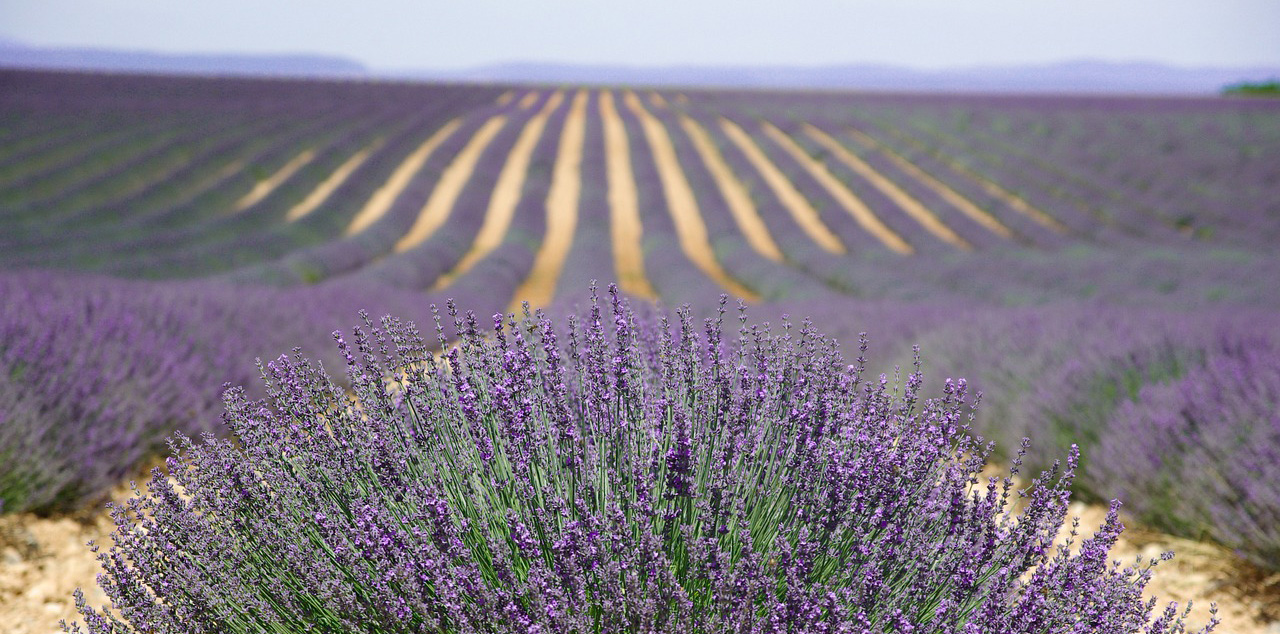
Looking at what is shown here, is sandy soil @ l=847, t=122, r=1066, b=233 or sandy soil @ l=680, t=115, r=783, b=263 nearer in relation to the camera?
sandy soil @ l=680, t=115, r=783, b=263

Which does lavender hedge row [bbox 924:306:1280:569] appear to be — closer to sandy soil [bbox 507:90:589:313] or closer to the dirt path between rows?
sandy soil [bbox 507:90:589:313]

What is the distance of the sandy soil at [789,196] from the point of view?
18.7 meters

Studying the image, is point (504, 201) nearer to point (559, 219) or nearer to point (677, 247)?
point (559, 219)

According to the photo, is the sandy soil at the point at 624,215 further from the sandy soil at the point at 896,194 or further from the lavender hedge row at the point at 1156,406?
the sandy soil at the point at 896,194

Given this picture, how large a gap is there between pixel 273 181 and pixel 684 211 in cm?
1131

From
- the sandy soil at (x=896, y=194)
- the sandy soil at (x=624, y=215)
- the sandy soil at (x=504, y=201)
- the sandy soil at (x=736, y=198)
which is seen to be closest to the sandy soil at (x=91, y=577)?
the sandy soil at (x=624, y=215)

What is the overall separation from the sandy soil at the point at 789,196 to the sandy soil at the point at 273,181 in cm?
1326

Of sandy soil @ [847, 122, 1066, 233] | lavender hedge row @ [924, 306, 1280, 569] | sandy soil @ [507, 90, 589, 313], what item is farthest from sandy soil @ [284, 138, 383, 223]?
sandy soil @ [847, 122, 1066, 233]

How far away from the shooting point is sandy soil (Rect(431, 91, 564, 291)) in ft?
51.5

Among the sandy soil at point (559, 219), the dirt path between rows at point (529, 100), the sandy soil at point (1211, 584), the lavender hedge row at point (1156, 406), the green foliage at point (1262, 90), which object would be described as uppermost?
the green foliage at point (1262, 90)

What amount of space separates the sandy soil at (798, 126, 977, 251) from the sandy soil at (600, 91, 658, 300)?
6.99 metres

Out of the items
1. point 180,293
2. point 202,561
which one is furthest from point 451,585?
point 180,293

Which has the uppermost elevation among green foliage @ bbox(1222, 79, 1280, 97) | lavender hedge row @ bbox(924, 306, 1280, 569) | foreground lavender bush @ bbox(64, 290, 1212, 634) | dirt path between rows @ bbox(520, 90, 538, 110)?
green foliage @ bbox(1222, 79, 1280, 97)

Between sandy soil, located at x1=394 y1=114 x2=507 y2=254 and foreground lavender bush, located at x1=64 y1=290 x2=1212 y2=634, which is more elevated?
foreground lavender bush, located at x1=64 y1=290 x2=1212 y2=634
